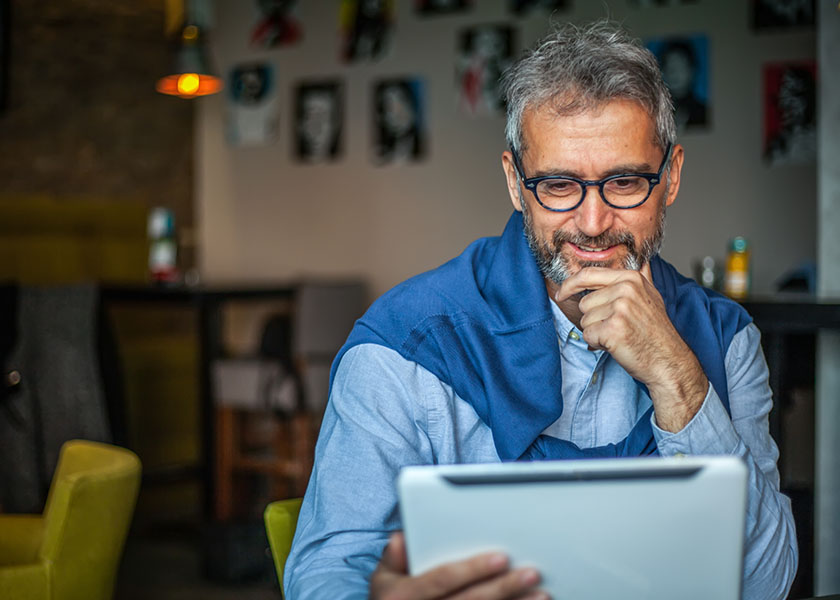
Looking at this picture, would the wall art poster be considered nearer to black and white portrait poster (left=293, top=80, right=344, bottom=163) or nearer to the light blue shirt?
black and white portrait poster (left=293, top=80, right=344, bottom=163)

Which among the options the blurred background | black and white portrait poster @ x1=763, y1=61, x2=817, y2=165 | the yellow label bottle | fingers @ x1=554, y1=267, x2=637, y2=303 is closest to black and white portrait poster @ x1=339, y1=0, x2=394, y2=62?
the blurred background

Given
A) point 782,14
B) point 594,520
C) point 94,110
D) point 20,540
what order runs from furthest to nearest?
point 94,110 → point 782,14 → point 20,540 → point 594,520

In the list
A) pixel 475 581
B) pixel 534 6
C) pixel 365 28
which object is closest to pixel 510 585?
pixel 475 581

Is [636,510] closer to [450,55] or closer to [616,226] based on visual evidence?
[616,226]

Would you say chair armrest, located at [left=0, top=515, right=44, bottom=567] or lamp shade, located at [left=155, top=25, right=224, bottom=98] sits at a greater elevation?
lamp shade, located at [left=155, top=25, right=224, bottom=98]

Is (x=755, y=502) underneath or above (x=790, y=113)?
underneath

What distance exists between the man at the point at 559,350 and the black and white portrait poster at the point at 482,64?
3483mm

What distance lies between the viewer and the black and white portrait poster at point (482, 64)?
484 cm

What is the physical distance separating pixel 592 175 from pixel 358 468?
1.67 feet

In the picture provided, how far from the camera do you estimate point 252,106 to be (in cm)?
564

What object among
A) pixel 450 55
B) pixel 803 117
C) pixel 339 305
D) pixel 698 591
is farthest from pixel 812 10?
pixel 698 591

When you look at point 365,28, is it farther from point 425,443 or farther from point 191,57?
point 425,443

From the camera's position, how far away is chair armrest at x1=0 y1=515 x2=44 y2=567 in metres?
2.14

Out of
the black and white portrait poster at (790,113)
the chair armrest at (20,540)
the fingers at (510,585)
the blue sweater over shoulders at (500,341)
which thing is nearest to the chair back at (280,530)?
the blue sweater over shoulders at (500,341)
